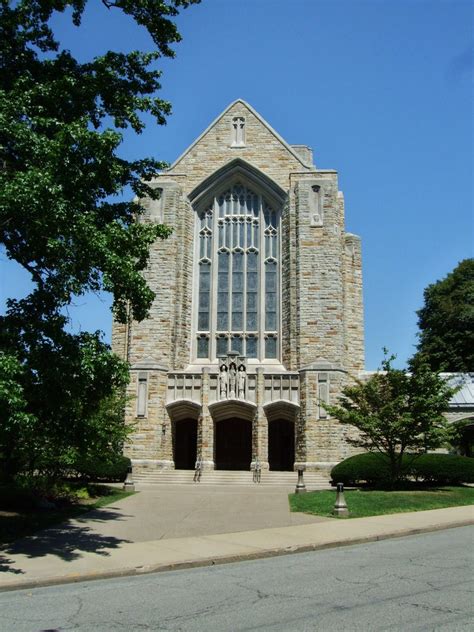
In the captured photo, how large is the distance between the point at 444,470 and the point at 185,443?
13.4 m

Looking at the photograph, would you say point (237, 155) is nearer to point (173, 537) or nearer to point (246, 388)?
point (246, 388)

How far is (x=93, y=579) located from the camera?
8055 mm

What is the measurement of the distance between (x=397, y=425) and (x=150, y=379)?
1240 centimetres

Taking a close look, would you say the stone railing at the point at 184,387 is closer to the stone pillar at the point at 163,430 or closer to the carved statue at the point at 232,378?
the stone pillar at the point at 163,430

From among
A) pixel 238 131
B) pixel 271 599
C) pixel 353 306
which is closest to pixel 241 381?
pixel 353 306

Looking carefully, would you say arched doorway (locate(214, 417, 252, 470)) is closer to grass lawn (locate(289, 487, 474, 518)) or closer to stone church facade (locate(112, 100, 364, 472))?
stone church facade (locate(112, 100, 364, 472))

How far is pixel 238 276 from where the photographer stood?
3212 centimetres

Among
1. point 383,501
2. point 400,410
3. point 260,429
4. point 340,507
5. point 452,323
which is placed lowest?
point 383,501

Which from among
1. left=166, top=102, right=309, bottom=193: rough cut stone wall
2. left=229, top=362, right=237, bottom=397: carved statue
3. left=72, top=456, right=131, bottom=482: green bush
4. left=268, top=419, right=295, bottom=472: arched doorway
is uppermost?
left=166, top=102, right=309, bottom=193: rough cut stone wall

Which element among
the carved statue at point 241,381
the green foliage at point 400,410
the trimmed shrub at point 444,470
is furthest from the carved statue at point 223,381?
the trimmed shrub at point 444,470

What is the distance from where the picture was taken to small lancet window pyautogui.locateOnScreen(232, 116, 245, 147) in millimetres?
32562

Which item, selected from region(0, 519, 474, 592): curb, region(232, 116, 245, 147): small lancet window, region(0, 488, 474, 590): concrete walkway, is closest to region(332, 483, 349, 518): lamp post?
region(0, 488, 474, 590): concrete walkway

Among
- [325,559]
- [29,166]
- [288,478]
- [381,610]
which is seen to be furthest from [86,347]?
[288,478]

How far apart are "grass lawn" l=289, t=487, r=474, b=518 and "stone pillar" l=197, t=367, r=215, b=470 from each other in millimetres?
8686
